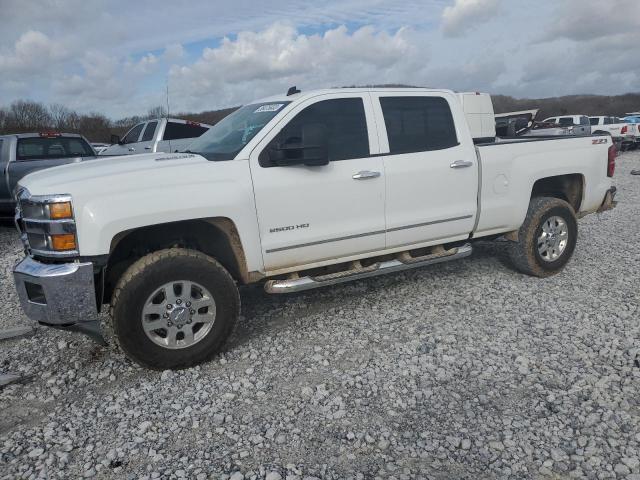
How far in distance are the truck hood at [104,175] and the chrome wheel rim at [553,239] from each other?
3.81m

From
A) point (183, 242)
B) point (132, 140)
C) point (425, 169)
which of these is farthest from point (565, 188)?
point (132, 140)

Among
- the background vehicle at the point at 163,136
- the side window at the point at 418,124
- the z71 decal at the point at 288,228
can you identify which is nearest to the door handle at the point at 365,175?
the side window at the point at 418,124

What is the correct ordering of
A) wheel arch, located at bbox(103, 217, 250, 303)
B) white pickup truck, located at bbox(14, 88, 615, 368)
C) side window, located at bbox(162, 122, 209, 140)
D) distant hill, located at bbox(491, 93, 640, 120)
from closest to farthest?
white pickup truck, located at bbox(14, 88, 615, 368)
wheel arch, located at bbox(103, 217, 250, 303)
side window, located at bbox(162, 122, 209, 140)
distant hill, located at bbox(491, 93, 640, 120)

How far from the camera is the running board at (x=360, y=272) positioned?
401cm

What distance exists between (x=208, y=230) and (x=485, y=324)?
2.54 metres

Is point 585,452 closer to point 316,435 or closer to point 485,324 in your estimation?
point 316,435

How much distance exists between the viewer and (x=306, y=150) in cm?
383

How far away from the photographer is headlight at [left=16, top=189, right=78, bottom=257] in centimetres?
327

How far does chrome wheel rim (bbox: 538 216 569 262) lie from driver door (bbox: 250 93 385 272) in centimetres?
220

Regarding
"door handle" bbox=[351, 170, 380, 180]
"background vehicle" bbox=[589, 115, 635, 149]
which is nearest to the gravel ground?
"door handle" bbox=[351, 170, 380, 180]

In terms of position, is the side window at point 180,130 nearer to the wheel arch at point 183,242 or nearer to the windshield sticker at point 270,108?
the windshield sticker at point 270,108

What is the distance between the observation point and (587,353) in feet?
12.5

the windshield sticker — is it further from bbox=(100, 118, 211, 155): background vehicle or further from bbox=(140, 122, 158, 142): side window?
bbox=(140, 122, 158, 142): side window

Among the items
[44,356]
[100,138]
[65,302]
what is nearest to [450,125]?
[65,302]
